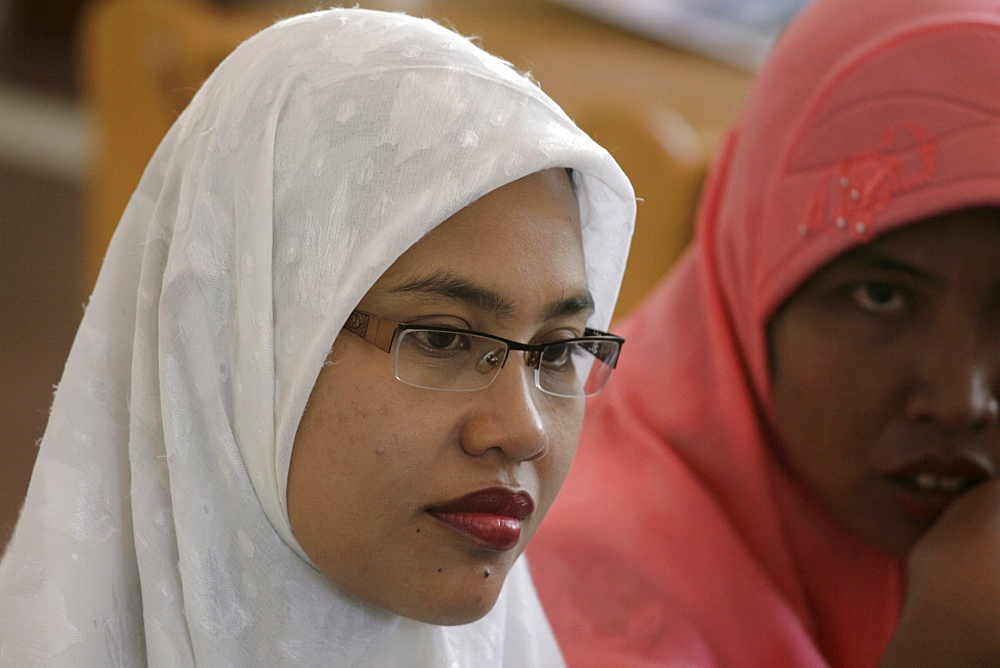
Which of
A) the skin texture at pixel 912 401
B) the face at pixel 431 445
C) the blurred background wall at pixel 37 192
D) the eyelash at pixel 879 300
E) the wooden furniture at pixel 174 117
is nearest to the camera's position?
the face at pixel 431 445

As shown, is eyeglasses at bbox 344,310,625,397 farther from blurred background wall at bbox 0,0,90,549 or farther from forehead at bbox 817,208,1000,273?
blurred background wall at bbox 0,0,90,549

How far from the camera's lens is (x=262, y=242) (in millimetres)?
959

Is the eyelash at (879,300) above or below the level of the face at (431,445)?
above

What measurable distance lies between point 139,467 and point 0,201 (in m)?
4.98

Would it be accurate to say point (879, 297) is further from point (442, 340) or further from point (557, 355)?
point (442, 340)

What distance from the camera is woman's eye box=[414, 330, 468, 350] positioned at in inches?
37.7

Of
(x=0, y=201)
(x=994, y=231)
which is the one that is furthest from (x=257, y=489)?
(x=0, y=201)

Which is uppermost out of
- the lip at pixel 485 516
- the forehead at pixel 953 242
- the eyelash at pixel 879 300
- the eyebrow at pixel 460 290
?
the forehead at pixel 953 242

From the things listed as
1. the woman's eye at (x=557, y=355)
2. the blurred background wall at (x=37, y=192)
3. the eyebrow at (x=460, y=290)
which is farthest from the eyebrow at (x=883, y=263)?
the blurred background wall at (x=37, y=192)

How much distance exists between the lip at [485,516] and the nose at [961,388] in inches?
24.0

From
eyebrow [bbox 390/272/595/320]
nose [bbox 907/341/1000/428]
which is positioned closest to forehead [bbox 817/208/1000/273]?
nose [bbox 907/341/1000/428]

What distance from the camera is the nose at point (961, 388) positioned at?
1.29 meters

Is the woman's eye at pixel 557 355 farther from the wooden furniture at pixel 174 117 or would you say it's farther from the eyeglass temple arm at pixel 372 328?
the wooden furniture at pixel 174 117

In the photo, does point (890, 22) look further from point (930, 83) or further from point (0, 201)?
point (0, 201)
